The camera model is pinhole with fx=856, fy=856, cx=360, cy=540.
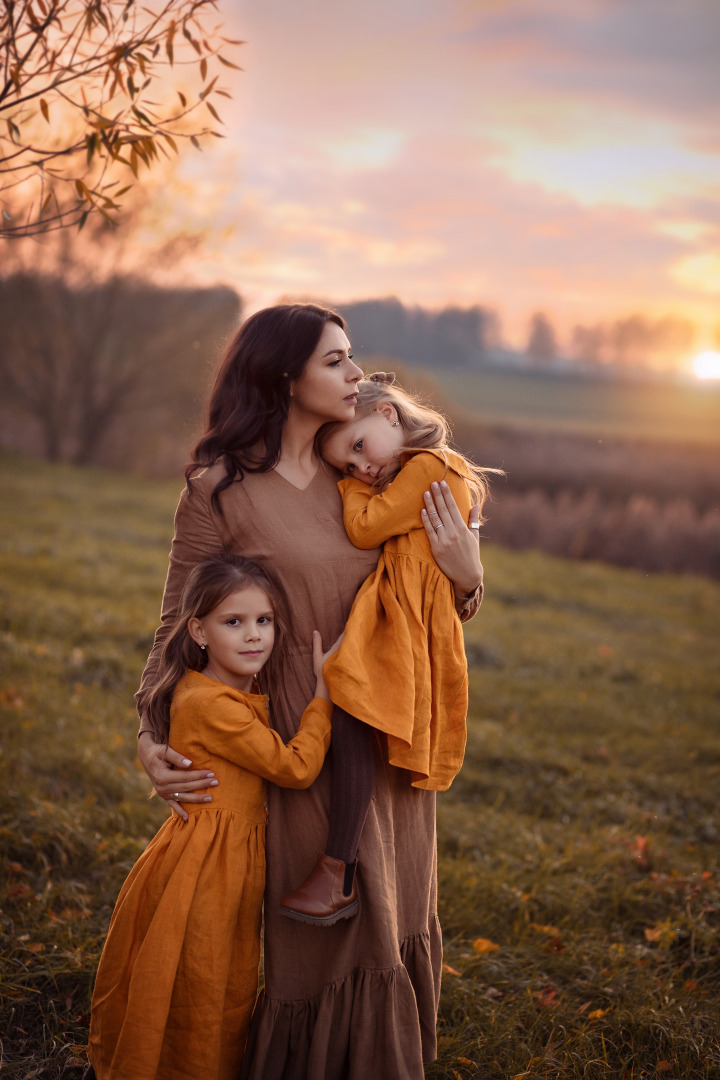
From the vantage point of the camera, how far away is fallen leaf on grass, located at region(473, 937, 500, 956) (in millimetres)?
3410

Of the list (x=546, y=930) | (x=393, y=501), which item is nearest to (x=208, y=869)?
(x=393, y=501)

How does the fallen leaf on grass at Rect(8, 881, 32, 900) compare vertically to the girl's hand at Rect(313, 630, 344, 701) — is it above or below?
below

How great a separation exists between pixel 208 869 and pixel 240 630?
2.04 ft

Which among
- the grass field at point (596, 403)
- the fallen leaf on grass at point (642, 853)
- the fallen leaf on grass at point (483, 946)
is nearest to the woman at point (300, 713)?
the fallen leaf on grass at point (483, 946)

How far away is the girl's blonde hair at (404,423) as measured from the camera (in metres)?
2.56

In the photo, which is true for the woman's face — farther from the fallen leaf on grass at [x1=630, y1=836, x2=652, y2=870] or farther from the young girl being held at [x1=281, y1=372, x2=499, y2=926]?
the fallen leaf on grass at [x1=630, y1=836, x2=652, y2=870]

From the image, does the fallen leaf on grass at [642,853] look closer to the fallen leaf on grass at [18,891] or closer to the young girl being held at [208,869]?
the young girl being held at [208,869]

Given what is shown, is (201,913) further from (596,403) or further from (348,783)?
(596,403)

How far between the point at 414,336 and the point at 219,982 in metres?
8.98

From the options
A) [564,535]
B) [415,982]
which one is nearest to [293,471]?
[415,982]

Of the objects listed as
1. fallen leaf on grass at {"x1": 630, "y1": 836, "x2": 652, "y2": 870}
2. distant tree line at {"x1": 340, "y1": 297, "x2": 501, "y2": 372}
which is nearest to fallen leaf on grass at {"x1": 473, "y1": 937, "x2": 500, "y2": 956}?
fallen leaf on grass at {"x1": 630, "y1": 836, "x2": 652, "y2": 870}

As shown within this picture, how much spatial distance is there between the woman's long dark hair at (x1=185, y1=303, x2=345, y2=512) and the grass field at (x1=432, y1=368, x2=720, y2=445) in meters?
17.8

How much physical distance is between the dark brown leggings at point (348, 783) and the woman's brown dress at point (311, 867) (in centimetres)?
8

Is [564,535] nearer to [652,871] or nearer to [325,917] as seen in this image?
[652,871]
